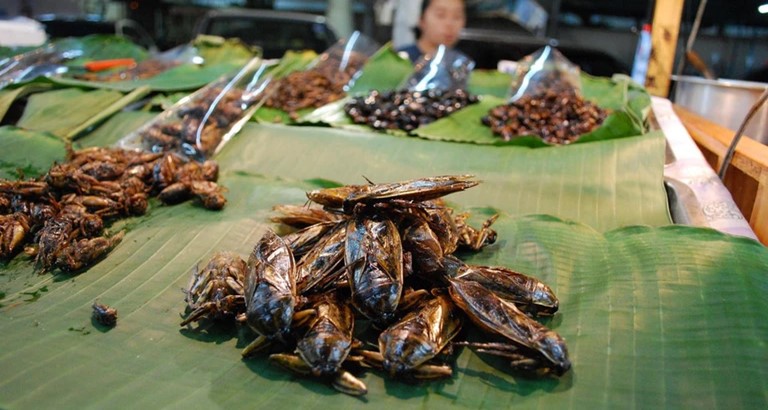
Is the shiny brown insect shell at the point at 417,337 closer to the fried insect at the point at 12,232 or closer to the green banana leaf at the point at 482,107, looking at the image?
the fried insect at the point at 12,232

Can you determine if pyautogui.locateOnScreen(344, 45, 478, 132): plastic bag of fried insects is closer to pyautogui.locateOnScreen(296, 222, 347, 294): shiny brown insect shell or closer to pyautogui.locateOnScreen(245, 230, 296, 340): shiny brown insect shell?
pyautogui.locateOnScreen(296, 222, 347, 294): shiny brown insect shell

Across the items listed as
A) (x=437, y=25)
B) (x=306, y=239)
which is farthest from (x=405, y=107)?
(x=437, y=25)

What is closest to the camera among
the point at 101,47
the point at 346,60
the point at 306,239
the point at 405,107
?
the point at 306,239

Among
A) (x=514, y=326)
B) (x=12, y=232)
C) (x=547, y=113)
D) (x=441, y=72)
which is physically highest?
(x=441, y=72)

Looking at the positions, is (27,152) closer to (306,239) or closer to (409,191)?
(306,239)

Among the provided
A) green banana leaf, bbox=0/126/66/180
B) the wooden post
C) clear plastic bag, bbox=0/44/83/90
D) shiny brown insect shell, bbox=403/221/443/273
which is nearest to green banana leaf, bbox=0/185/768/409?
shiny brown insect shell, bbox=403/221/443/273

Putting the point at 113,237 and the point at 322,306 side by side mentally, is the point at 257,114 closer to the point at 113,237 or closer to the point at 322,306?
the point at 113,237

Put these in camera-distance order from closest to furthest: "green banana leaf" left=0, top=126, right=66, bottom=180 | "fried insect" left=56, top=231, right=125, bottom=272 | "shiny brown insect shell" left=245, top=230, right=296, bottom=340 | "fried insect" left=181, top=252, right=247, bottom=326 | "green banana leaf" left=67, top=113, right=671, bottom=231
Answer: "shiny brown insect shell" left=245, top=230, right=296, bottom=340 → "fried insect" left=181, top=252, right=247, bottom=326 → "fried insect" left=56, top=231, right=125, bottom=272 → "green banana leaf" left=67, top=113, right=671, bottom=231 → "green banana leaf" left=0, top=126, right=66, bottom=180
